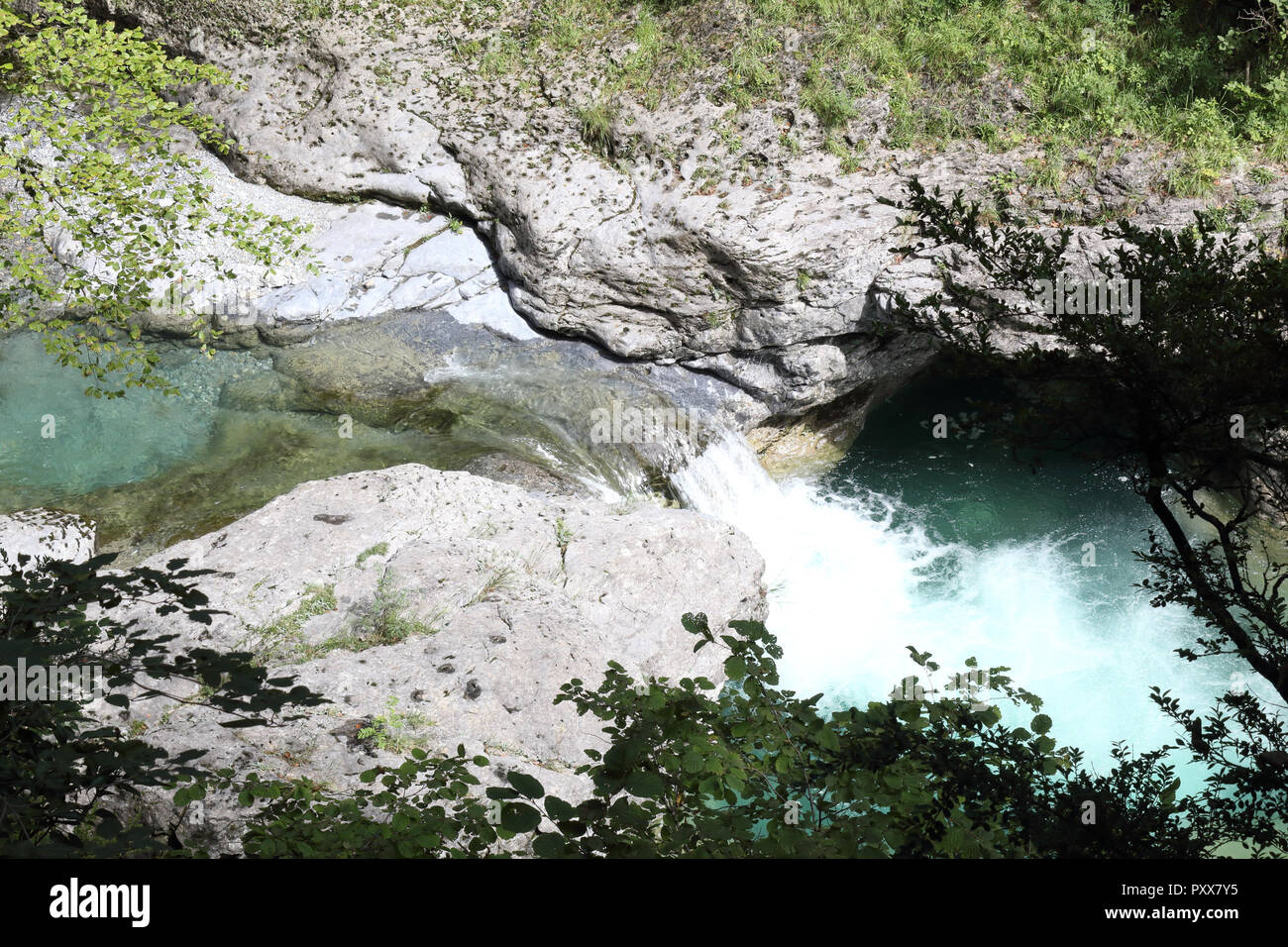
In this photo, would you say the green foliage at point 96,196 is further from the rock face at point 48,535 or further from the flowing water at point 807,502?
the rock face at point 48,535

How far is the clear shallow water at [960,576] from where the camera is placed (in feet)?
28.6

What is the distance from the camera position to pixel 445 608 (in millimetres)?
6824

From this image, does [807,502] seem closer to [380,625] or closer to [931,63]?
[380,625]

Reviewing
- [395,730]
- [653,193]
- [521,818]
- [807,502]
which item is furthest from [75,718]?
[653,193]

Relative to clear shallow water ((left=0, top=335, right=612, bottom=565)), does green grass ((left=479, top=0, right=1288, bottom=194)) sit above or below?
above

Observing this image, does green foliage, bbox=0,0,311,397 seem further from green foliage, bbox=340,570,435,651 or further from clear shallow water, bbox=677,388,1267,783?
clear shallow water, bbox=677,388,1267,783

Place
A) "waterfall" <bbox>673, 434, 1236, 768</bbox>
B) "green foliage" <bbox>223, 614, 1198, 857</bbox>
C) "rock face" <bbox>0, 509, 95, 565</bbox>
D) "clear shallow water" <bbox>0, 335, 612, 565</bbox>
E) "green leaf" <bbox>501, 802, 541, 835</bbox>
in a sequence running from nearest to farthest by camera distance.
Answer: "green leaf" <bbox>501, 802, 541, 835</bbox>
"green foliage" <bbox>223, 614, 1198, 857</bbox>
"rock face" <bbox>0, 509, 95, 565</bbox>
"clear shallow water" <bbox>0, 335, 612, 565</bbox>
"waterfall" <bbox>673, 434, 1236, 768</bbox>

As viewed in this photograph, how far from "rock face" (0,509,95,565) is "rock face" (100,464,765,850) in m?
1.04

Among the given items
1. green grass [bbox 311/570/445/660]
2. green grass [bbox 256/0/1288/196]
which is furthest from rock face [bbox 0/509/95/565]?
green grass [bbox 256/0/1288/196]

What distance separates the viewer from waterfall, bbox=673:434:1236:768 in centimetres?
862

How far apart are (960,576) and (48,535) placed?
27.3 feet

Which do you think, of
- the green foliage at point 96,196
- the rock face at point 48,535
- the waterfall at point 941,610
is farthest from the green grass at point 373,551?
the waterfall at point 941,610

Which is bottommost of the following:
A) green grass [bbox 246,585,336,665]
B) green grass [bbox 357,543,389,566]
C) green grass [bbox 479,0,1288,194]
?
green grass [bbox 246,585,336,665]

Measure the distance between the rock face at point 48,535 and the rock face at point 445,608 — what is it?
104 cm
